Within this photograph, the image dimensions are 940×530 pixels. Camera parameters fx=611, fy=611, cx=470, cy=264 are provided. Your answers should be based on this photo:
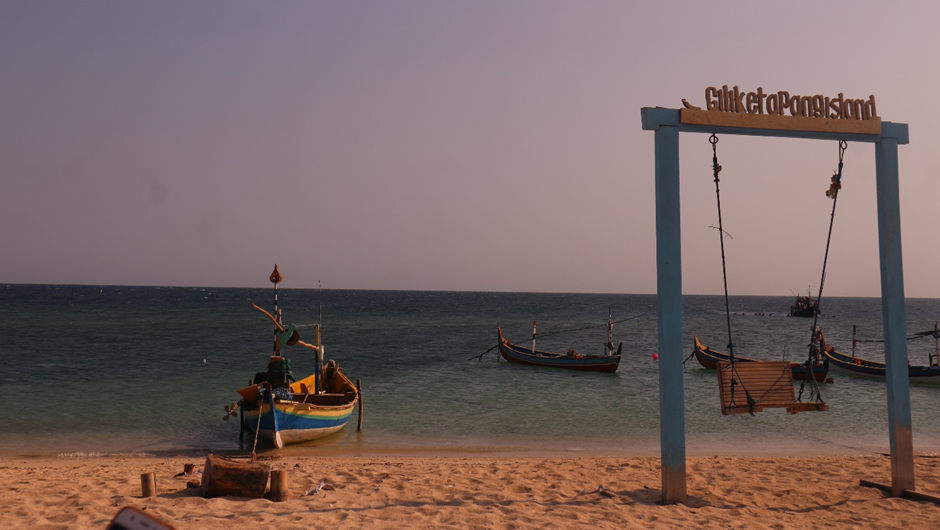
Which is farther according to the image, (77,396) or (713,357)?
(713,357)

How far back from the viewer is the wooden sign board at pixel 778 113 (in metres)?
7.49

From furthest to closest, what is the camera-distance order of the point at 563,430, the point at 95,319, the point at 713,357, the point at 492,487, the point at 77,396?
the point at 95,319, the point at 713,357, the point at 77,396, the point at 563,430, the point at 492,487

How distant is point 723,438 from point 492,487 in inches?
397

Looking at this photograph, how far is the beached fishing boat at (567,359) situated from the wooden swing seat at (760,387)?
2288 centimetres

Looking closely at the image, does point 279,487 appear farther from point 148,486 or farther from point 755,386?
point 755,386

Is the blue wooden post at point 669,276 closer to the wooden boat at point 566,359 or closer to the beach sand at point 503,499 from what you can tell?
the beach sand at point 503,499

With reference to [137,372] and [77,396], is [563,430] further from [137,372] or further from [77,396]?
[137,372]

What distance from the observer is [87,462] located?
1341 centimetres

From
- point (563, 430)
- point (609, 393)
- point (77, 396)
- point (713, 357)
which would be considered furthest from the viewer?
point (713, 357)

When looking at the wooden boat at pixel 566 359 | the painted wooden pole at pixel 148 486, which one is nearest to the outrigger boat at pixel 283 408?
the painted wooden pole at pixel 148 486

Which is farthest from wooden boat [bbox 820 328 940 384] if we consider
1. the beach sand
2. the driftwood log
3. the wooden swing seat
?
the driftwood log

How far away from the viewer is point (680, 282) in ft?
24.0

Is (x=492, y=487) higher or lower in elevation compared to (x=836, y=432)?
higher

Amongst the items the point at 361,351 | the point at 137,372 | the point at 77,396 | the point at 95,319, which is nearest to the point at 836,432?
the point at 77,396
